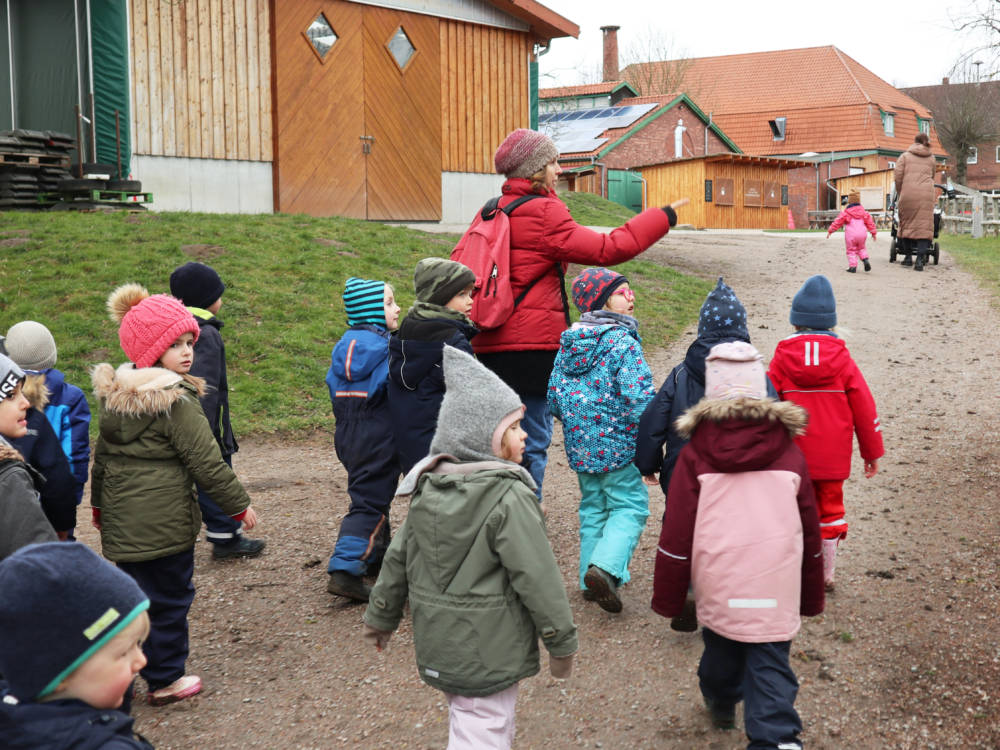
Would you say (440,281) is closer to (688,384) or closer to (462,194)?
(688,384)

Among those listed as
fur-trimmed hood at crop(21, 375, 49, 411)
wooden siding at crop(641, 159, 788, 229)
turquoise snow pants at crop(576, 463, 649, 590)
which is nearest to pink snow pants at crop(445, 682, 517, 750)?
turquoise snow pants at crop(576, 463, 649, 590)

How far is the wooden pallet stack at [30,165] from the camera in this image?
13781 millimetres

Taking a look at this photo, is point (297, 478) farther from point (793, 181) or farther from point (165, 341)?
point (793, 181)

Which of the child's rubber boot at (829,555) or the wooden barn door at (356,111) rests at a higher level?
the wooden barn door at (356,111)

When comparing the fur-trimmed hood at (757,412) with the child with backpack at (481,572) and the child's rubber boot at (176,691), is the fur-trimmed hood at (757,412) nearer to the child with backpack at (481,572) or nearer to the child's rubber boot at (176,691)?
the child with backpack at (481,572)

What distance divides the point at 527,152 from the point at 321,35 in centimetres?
1268

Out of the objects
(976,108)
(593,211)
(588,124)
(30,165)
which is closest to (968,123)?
(976,108)

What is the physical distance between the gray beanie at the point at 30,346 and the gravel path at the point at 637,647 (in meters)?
1.45

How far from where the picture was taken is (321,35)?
16.6m

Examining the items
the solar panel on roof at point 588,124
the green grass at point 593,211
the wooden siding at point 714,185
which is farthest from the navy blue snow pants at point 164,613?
the solar panel on roof at point 588,124

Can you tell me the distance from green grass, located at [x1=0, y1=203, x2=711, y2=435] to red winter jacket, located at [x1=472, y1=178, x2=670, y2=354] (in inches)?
166

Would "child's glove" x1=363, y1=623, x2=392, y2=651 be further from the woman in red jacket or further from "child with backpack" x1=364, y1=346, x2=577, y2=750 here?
the woman in red jacket

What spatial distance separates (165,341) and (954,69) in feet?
73.7

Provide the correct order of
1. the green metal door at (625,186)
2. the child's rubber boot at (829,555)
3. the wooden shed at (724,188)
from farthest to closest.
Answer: the green metal door at (625,186)
the wooden shed at (724,188)
the child's rubber boot at (829,555)
